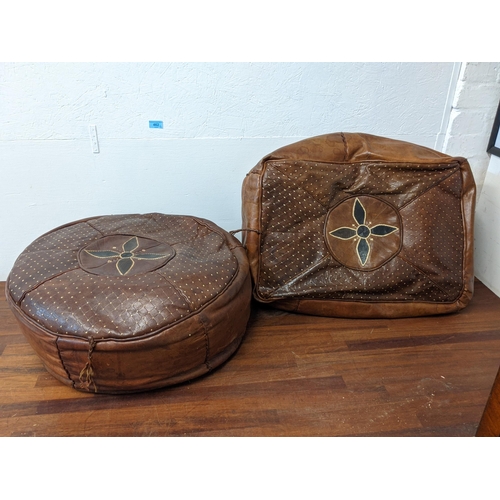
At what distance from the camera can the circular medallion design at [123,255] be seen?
1422mm

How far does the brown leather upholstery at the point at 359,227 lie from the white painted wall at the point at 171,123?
268mm

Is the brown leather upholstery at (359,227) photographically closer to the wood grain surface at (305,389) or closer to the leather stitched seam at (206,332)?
the wood grain surface at (305,389)

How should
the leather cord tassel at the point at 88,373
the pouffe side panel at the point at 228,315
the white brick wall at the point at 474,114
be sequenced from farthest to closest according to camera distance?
the white brick wall at the point at 474,114 → the pouffe side panel at the point at 228,315 → the leather cord tassel at the point at 88,373

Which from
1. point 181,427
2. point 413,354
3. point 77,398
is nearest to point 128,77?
point 77,398

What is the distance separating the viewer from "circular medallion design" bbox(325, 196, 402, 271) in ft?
5.36

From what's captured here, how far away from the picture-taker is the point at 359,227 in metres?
1.65

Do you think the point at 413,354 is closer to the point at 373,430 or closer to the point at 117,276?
the point at 373,430

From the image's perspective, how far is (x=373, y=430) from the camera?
123cm

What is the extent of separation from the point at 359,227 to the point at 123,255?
0.86 meters

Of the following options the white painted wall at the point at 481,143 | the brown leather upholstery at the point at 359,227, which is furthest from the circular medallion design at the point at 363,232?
the white painted wall at the point at 481,143

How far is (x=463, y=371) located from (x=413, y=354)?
16 cm

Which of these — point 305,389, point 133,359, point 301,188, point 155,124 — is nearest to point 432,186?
point 301,188

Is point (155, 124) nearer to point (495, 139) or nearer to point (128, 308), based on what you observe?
point (128, 308)

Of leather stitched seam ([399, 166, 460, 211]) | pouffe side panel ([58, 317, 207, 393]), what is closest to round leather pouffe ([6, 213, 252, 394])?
pouffe side panel ([58, 317, 207, 393])
